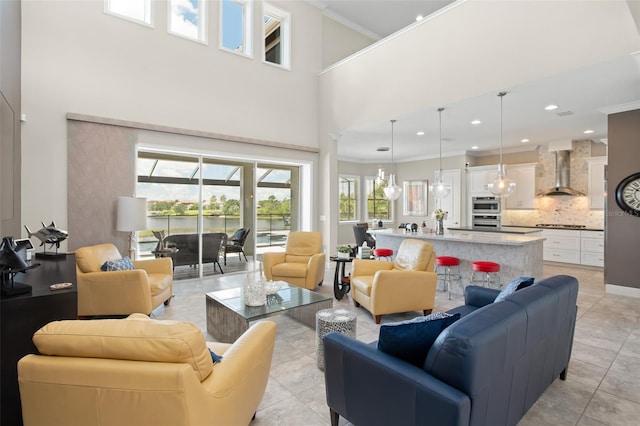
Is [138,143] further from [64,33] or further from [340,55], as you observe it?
[340,55]

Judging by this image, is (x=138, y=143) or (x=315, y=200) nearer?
(x=138, y=143)

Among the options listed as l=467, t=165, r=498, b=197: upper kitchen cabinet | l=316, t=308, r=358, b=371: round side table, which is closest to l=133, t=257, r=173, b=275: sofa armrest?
l=316, t=308, r=358, b=371: round side table

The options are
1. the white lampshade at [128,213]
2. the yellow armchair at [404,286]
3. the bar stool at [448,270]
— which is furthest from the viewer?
the bar stool at [448,270]

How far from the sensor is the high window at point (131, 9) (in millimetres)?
5040

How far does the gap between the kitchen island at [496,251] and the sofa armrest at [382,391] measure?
3.47 m

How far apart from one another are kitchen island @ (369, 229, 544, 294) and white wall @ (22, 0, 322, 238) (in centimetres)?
360

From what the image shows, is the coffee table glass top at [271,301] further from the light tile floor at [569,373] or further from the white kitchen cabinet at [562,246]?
the white kitchen cabinet at [562,246]

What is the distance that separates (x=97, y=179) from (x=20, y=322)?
3.50 m

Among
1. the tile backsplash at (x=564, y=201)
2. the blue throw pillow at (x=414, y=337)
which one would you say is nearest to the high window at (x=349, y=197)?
the tile backsplash at (x=564, y=201)

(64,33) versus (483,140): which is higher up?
(64,33)

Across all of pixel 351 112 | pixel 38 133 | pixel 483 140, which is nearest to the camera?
pixel 38 133

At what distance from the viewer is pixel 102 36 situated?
4949 mm

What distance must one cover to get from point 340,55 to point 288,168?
10.3 ft

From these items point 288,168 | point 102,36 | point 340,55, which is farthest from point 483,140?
point 102,36
